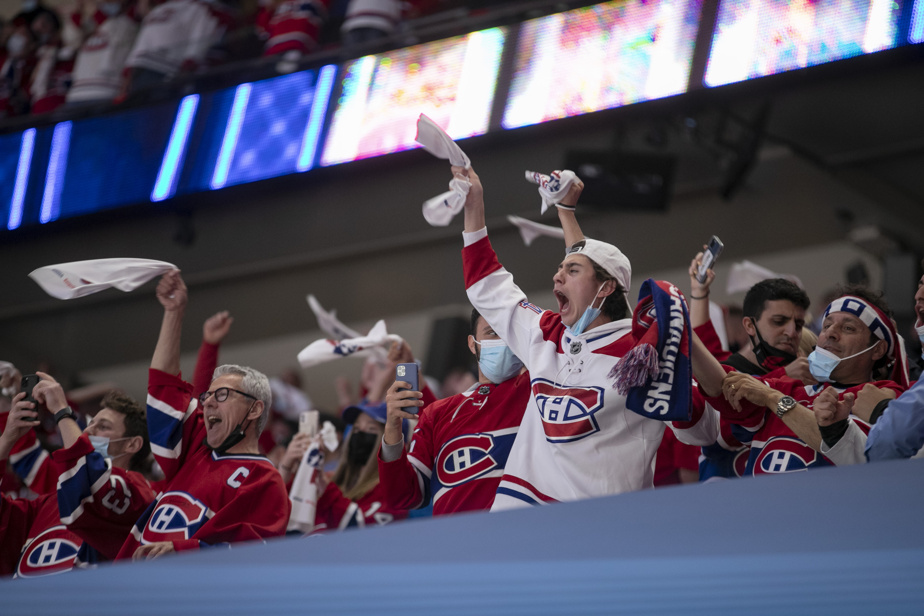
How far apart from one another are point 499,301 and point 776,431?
2.69 feet

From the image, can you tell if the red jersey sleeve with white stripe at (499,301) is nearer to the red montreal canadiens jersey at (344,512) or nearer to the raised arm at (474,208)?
the raised arm at (474,208)

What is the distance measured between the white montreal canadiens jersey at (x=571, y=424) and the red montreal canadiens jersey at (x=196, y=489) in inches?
29.7

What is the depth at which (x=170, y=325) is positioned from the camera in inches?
121

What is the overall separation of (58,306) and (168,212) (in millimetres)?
1722

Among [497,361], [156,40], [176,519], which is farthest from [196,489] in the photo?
[156,40]

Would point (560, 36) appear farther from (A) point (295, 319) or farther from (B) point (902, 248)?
(A) point (295, 319)

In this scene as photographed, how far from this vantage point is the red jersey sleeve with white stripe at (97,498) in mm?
2832

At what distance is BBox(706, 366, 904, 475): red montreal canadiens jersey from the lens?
8.16ft

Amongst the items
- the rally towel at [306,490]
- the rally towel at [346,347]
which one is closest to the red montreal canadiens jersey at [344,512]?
the rally towel at [306,490]

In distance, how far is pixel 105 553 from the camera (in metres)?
3.02

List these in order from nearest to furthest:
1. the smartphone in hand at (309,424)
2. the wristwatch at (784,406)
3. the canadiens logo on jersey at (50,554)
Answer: the wristwatch at (784,406) → the canadiens logo on jersey at (50,554) → the smartphone in hand at (309,424)

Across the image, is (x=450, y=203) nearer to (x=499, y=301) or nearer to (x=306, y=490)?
(x=499, y=301)

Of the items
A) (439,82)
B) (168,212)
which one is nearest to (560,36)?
(439,82)

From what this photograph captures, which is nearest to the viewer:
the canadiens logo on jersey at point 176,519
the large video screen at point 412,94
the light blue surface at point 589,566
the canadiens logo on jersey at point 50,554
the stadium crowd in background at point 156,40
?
the light blue surface at point 589,566
